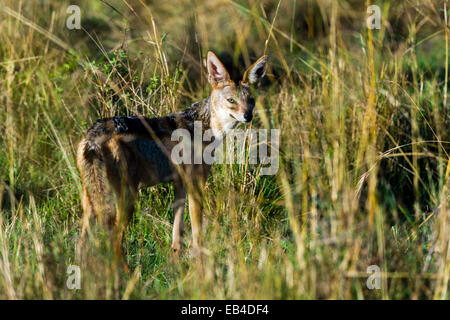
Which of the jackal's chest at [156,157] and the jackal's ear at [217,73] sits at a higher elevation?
the jackal's ear at [217,73]

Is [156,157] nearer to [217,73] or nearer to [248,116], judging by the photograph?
[248,116]

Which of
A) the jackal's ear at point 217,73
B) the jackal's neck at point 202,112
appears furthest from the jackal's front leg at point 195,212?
the jackal's ear at point 217,73

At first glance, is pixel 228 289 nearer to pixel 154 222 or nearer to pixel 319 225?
pixel 319 225

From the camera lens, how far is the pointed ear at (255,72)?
17.3ft

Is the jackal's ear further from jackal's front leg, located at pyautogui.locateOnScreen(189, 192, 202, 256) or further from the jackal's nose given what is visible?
jackal's front leg, located at pyautogui.locateOnScreen(189, 192, 202, 256)

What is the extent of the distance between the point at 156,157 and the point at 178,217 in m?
0.55

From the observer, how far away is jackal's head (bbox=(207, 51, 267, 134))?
17.4ft

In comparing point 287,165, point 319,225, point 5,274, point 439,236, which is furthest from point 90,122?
point 439,236

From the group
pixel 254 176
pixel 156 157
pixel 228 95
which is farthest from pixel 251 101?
pixel 156 157

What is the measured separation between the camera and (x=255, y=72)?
212 inches

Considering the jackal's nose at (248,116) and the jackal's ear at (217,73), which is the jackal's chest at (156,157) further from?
the jackal's ear at (217,73)

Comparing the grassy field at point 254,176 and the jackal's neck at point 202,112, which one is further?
the jackal's neck at point 202,112

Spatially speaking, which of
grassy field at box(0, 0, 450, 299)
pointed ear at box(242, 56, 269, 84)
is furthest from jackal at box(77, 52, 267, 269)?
grassy field at box(0, 0, 450, 299)

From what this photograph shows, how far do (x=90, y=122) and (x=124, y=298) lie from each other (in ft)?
9.75
